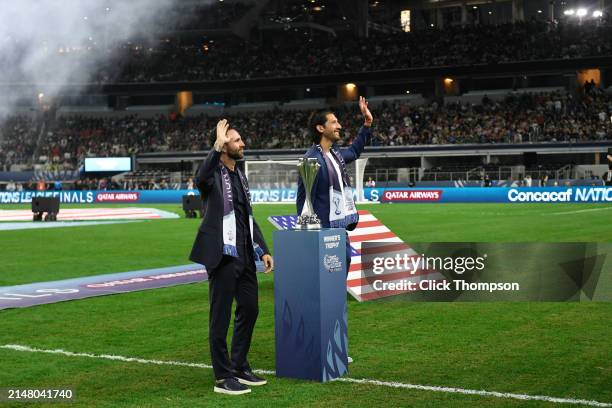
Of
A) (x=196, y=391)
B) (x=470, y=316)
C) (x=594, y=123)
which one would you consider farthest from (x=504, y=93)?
(x=196, y=391)

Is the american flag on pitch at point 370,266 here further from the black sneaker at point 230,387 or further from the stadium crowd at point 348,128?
the stadium crowd at point 348,128

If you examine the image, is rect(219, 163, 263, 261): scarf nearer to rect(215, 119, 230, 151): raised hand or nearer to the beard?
the beard

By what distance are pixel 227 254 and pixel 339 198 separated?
5.39 ft

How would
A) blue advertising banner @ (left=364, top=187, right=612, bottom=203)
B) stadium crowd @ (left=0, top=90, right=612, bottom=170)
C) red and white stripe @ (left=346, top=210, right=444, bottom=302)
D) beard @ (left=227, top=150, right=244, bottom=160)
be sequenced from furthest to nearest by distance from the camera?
stadium crowd @ (left=0, top=90, right=612, bottom=170) < blue advertising banner @ (left=364, top=187, right=612, bottom=203) < red and white stripe @ (left=346, top=210, right=444, bottom=302) < beard @ (left=227, top=150, right=244, bottom=160)

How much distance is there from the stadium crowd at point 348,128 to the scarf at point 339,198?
152ft

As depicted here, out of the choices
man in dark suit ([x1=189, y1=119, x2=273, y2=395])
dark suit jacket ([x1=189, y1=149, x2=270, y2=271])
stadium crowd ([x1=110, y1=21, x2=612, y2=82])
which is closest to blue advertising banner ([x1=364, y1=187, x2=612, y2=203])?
→ stadium crowd ([x1=110, y1=21, x2=612, y2=82])

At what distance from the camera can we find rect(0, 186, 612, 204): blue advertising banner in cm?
4309

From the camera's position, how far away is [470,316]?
33.7 ft

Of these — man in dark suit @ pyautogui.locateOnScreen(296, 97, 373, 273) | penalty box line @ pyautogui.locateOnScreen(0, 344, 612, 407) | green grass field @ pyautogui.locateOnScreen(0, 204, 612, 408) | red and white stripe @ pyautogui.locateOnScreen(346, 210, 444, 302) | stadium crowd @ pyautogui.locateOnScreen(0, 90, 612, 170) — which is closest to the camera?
penalty box line @ pyautogui.locateOnScreen(0, 344, 612, 407)

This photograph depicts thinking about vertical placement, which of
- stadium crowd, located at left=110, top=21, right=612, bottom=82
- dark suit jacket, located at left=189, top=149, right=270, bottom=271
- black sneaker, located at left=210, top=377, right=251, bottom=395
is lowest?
black sneaker, located at left=210, top=377, right=251, bottom=395

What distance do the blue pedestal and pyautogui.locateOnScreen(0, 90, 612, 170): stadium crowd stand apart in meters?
47.3

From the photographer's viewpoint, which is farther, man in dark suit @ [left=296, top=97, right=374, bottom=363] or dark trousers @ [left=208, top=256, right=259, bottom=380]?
man in dark suit @ [left=296, top=97, right=374, bottom=363]

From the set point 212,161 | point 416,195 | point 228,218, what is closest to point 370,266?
point 228,218

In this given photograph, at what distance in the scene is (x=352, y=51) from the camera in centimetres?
7194
